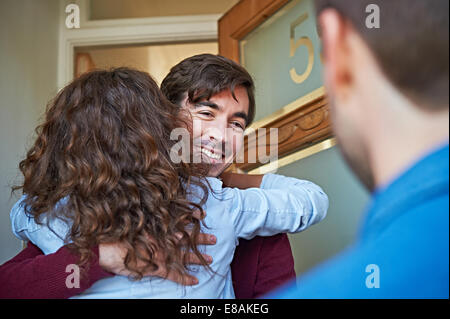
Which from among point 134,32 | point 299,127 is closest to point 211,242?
point 299,127

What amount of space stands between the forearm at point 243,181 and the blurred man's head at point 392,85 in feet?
2.56

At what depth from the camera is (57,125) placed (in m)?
1.00

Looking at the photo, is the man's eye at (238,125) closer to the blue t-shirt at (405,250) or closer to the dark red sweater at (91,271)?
the dark red sweater at (91,271)

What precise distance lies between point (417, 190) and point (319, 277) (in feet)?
0.30

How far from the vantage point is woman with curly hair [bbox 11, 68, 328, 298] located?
2.89 ft

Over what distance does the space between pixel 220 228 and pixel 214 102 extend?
44 cm

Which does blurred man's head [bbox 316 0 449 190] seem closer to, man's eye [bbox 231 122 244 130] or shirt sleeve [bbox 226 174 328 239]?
shirt sleeve [bbox 226 174 328 239]

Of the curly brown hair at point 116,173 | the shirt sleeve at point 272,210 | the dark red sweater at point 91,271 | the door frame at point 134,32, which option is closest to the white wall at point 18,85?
the door frame at point 134,32

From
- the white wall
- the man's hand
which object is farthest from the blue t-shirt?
the white wall

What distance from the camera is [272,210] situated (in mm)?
961

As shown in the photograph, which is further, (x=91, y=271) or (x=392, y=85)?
(x=91, y=271)

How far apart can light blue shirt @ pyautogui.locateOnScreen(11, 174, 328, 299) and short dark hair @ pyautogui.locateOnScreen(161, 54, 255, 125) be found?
361 mm

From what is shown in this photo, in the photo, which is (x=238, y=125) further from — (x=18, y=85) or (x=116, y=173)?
(x=18, y=85)
